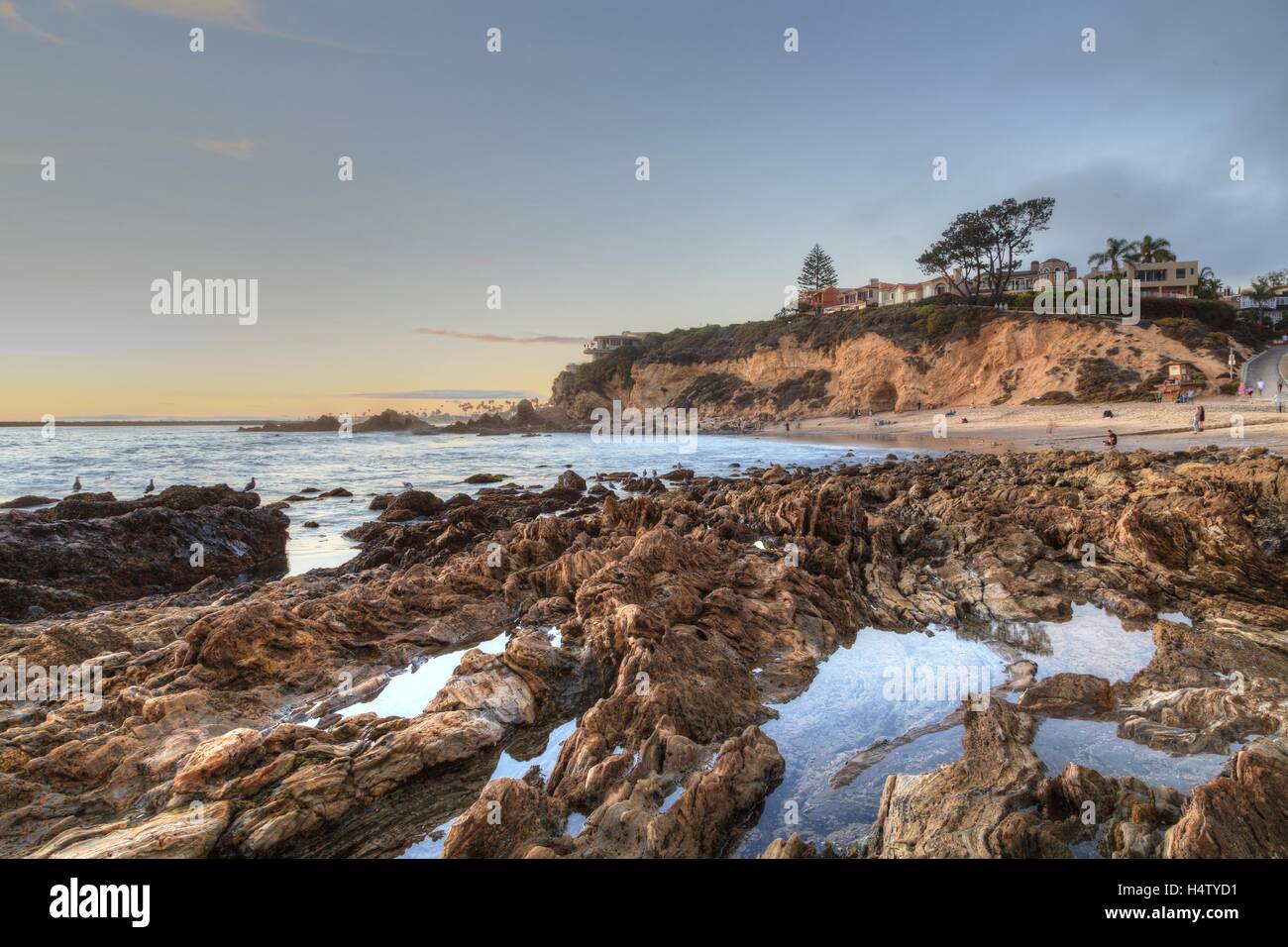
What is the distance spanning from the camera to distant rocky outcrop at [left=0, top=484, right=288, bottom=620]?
438 inches

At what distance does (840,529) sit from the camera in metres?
12.4

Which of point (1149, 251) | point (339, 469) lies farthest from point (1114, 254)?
point (339, 469)

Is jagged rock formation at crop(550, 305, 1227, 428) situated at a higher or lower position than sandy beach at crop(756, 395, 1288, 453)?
higher

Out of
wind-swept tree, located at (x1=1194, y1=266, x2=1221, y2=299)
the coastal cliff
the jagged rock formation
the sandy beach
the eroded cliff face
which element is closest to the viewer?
the sandy beach

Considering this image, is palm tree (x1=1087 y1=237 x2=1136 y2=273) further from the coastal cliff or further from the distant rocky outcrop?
the distant rocky outcrop

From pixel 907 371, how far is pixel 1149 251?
4367cm

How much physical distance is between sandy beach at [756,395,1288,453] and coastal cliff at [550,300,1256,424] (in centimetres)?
517

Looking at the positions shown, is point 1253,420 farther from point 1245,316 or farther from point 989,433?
point 1245,316

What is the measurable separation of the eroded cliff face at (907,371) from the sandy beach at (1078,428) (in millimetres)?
4357

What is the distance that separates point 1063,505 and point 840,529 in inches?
206

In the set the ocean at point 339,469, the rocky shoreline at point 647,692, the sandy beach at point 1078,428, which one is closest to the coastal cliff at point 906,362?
Answer: the sandy beach at point 1078,428

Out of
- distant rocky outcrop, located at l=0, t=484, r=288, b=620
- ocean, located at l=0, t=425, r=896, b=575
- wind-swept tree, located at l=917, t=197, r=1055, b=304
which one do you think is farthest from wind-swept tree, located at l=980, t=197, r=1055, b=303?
distant rocky outcrop, located at l=0, t=484, r=288, b=620
